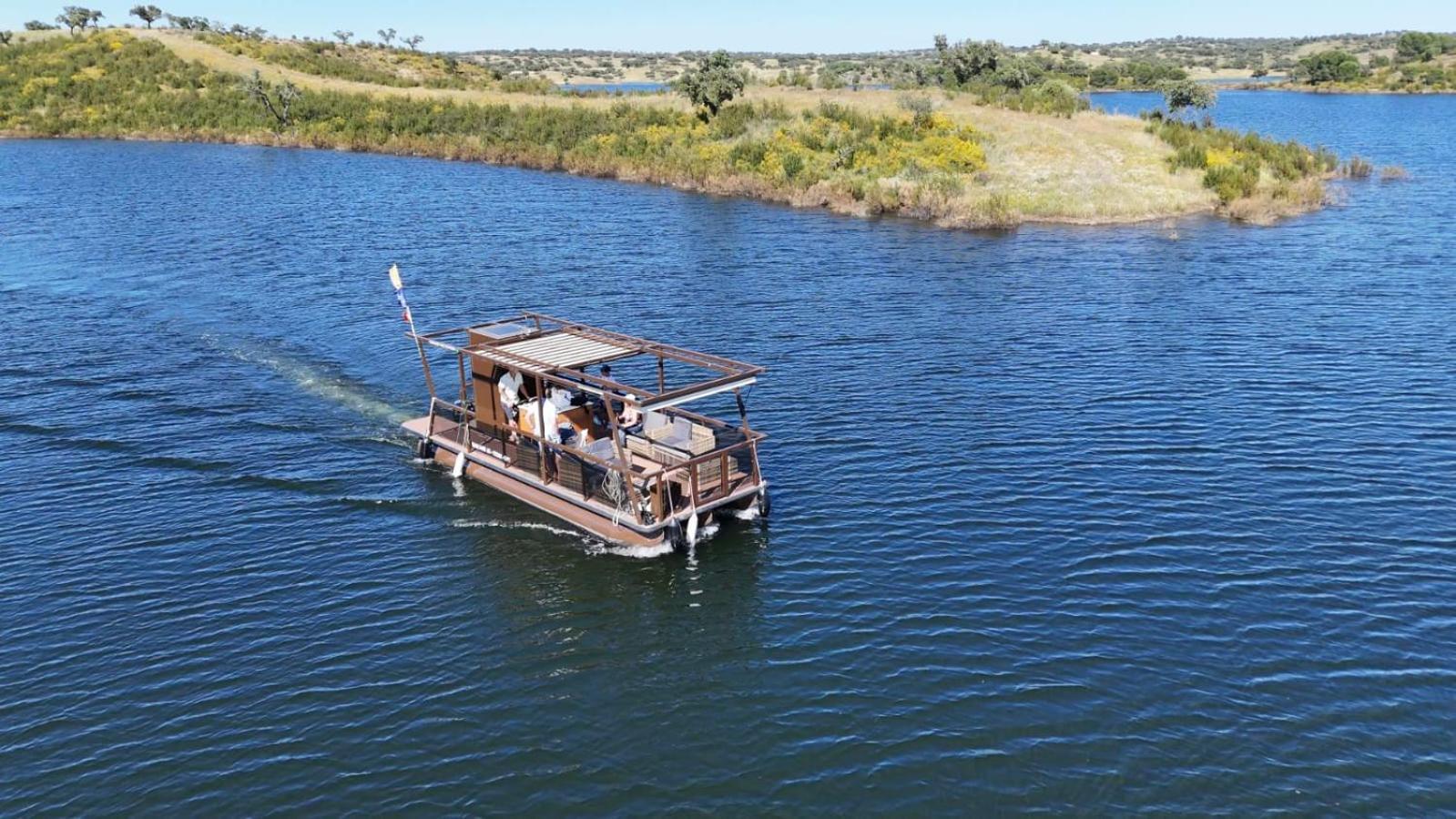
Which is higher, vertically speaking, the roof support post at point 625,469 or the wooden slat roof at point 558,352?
the wooden slat roof at point 558,352

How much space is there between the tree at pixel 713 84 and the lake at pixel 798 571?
4336 centimetres

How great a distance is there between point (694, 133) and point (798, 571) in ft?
208

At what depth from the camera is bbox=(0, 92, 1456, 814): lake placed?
55.0ft

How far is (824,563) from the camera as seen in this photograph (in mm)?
22828

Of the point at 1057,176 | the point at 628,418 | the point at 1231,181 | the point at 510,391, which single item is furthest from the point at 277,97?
the point at 628,418

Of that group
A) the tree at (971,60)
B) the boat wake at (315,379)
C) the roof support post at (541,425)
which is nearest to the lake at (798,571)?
the boat wake at (315,379)

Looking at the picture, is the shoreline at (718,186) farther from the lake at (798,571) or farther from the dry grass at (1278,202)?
the lake at (798,571)

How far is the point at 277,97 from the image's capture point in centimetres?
10681

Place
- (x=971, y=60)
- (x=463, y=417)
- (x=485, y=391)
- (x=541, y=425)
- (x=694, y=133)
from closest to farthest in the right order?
(x=541, y=425) → (x=485, y=391) → (x=463, y=417) → (x=694, y=133) → (x=971, y=60)

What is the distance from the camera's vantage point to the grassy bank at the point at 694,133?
6178 centimetres

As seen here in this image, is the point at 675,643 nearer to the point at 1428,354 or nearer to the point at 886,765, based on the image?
the point at 886,765

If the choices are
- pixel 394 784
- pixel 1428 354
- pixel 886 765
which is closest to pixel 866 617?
pixel 886 765

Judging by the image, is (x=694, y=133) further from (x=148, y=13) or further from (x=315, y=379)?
(x=148, y=13)

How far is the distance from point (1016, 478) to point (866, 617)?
24.2 feet
